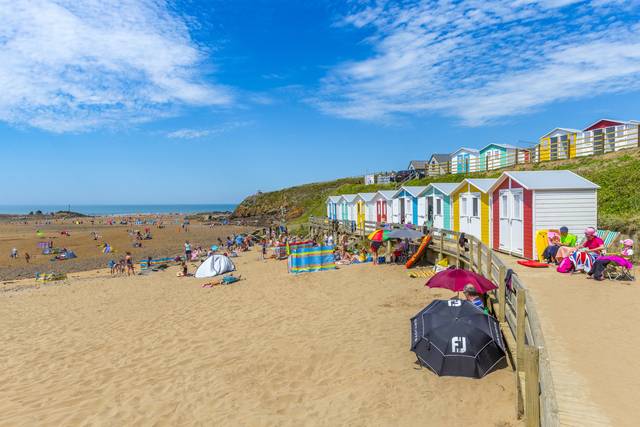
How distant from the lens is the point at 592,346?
5.87 metres

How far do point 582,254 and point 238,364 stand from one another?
8.49 metres

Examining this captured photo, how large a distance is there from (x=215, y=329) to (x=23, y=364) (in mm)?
3975

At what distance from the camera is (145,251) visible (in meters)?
34.7

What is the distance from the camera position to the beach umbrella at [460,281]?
7727mm

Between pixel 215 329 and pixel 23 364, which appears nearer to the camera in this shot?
pixel 23 364

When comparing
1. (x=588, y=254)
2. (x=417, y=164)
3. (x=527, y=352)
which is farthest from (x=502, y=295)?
(x=417, y=164)

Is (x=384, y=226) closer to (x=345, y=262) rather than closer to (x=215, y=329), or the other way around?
(x=345, y=262)

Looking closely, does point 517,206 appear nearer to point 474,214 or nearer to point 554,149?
point 474,214

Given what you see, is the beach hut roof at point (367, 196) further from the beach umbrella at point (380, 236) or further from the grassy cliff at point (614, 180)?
the beach umbrella at point (380, 236)

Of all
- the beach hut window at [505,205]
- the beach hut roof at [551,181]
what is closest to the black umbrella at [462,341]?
the beach hut roof at [551,181]

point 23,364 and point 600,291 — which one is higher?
point 600,291

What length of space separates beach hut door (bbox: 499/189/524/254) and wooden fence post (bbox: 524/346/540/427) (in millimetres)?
10208

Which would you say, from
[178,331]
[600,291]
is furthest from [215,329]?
[600,291]

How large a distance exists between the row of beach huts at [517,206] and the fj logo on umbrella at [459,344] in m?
7.69
